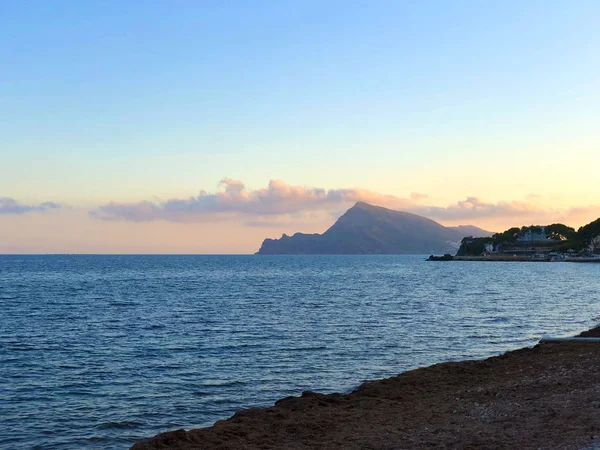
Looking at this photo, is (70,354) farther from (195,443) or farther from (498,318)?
(498,318)

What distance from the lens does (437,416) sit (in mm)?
15883

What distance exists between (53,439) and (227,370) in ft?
31.4

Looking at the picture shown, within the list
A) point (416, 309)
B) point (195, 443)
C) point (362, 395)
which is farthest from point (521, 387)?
point (416, 309)

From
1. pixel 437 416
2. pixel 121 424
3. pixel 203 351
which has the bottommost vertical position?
pixel 121 424

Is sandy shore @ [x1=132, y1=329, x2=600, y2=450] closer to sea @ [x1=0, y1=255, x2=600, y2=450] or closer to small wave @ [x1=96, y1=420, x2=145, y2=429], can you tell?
sea @ [x1=0, y1=255, x2=600, y2=450]

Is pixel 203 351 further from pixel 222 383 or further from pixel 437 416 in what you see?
pixel 437 416

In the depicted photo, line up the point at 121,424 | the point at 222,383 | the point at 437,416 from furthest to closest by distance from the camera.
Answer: the point at 222,383
the point at 121,424
the point at 437,416

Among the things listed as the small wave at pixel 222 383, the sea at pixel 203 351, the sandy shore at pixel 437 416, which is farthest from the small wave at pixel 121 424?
the small wave at pixel 222 383

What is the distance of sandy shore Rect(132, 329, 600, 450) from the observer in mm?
13320

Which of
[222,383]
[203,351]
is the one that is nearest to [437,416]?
[222,383]

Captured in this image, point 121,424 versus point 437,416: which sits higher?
point 437,416

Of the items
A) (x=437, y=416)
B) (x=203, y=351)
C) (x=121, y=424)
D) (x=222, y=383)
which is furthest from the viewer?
(x=203, y=351)

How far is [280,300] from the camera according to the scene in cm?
6444

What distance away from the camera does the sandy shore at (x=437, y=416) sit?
13.3 metres
